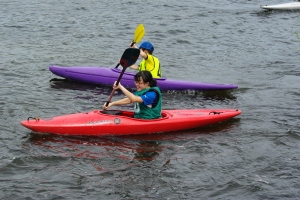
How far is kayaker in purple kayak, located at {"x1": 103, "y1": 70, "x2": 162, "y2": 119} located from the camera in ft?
22.8

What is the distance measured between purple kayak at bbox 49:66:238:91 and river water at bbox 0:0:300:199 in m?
0.19

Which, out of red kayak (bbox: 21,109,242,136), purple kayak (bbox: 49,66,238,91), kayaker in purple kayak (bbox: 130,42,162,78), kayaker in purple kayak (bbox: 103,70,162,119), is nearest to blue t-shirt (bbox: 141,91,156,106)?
kayaker in purple kayak (bbox: 103,70,162,119)

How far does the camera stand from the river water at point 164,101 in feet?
19.0

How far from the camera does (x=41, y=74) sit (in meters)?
10.6

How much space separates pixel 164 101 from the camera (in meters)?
9.10

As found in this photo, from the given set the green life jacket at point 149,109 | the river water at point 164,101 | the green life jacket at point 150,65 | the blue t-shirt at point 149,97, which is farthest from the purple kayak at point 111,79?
the blue t-shirt at point 149,97

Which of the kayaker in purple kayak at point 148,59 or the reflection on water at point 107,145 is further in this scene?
the kayaker in purple kayak at point 148,59

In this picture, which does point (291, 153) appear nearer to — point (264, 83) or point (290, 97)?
point (290, 97)

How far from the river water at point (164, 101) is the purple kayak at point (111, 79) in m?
0.19

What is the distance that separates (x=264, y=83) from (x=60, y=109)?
425 cm

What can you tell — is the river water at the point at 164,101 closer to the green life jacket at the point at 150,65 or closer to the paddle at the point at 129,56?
the green life jacket at the point at 150,65

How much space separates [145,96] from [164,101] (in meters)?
2.10

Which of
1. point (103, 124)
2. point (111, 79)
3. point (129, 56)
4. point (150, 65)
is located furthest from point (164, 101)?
point (103, 124)

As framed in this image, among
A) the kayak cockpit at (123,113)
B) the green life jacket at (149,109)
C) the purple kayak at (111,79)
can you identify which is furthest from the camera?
the purple kayak at (111,79)
